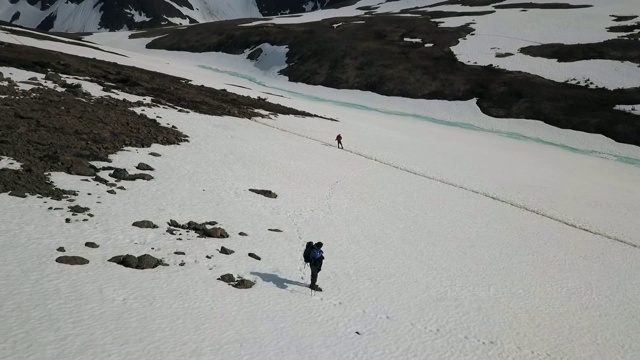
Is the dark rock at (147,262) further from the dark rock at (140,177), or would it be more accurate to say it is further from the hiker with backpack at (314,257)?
the dark rock at (140,177)

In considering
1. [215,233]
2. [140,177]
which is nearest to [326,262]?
[215,233]

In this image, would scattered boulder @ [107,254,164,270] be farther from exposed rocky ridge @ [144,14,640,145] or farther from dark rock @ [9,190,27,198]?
exposed rocky ridge @ [144,14,640,145]

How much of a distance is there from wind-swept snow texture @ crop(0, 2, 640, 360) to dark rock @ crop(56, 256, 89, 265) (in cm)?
25

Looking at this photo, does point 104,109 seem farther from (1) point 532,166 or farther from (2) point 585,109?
(2) point 585,109

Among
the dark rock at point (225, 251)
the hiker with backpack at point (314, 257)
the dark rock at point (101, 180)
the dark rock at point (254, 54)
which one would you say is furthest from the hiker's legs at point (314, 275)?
the dark rock at point (254, 54)

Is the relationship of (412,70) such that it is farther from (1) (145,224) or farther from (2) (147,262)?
(2) (147,262)

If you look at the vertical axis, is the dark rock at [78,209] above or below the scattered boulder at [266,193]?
above

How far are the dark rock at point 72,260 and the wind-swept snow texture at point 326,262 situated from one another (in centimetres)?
25

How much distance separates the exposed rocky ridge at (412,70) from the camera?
73.4m

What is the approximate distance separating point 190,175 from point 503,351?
20.0 metres

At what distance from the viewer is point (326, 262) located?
67.4 ft

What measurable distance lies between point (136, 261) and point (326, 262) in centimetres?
828

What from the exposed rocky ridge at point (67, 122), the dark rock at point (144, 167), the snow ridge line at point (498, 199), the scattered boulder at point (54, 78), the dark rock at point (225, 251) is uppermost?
the scattered boulder at point (54, 78)

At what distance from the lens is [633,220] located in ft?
113
